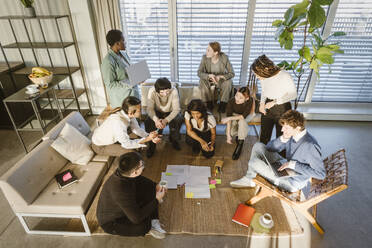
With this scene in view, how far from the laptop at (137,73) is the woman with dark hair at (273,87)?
5.39 feet

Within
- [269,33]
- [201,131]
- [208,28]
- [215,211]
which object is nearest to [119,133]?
[201,131]

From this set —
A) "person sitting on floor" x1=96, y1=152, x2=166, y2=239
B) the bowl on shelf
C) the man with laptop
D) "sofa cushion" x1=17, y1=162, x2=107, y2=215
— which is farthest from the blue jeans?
the bowl on shelf

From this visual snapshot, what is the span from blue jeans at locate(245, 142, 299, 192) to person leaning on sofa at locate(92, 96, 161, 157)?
115cm

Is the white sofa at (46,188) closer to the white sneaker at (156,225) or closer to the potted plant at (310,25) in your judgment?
the white sneaker at (156,225)

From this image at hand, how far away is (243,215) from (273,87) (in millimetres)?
1478

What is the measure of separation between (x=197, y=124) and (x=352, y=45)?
3.18 meters

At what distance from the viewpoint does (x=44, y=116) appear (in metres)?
4.46

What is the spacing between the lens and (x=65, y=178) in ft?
8.27

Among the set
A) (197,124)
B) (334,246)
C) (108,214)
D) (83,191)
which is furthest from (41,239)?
(334,246)

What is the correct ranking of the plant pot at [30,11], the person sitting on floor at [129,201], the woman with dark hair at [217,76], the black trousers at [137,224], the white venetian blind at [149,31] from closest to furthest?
1. the person sitting on floor at [129,201]
2. the black trousers at [137,224]
3. the plant pot at [30,11]
4. the woman with dark hair at [217,76]
5. the white venetian blind at [149,31]

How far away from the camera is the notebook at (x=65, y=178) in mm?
2465

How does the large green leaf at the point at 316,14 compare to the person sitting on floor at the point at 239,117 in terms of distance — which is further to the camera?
the person sitting on floor at the point at 239,117

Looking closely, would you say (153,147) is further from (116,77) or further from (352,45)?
(352,45)

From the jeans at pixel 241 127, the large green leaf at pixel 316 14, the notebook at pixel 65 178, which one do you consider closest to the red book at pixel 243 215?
the jeans at pixel 241 127
